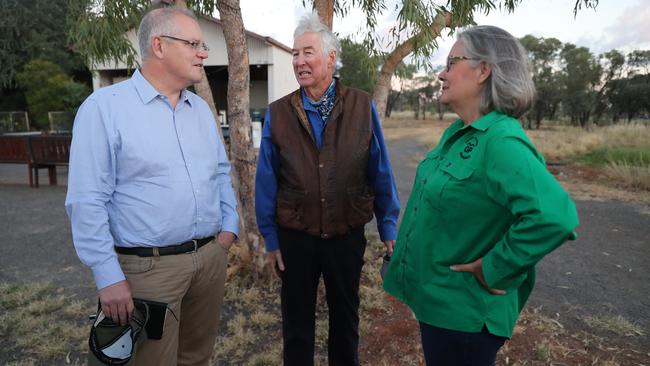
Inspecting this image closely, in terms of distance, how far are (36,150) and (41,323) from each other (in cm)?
756

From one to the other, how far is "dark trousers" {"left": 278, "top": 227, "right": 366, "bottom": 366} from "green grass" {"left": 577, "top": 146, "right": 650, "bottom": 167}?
11327mm

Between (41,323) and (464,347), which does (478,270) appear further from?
(41,323)

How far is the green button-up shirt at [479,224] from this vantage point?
137cm

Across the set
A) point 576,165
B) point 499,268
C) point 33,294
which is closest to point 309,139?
point 499,268

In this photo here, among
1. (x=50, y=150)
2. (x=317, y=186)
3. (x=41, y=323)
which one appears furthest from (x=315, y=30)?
(x=50, y=150)

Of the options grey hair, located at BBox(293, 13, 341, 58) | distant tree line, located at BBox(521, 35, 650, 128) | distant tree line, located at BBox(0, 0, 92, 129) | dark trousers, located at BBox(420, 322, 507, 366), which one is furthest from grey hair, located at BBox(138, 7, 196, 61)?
distant tree line, located at BBox(521, 35, 650, 128)

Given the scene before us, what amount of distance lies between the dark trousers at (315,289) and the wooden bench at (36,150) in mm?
8754

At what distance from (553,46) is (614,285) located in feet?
145

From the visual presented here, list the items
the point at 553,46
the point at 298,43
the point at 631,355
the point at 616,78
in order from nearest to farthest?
the point at 298,43 → the point at 631,355 → the point at 616,78 → the point at 553,46

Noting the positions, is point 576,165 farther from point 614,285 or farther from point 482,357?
point 482,357

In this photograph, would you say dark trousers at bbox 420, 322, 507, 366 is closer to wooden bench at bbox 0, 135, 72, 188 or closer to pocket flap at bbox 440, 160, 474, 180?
pocket flap at bbox 440, 160, 474, 180

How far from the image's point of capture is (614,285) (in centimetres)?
453

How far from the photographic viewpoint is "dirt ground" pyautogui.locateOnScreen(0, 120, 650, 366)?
3182 mm

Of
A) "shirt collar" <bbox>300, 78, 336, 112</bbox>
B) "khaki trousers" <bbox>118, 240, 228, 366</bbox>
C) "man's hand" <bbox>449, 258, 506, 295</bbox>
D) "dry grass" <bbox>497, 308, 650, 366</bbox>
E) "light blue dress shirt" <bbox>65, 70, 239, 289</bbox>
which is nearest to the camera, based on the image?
"man's hand" <bbox>449, 258, 506, 295</bbox>
